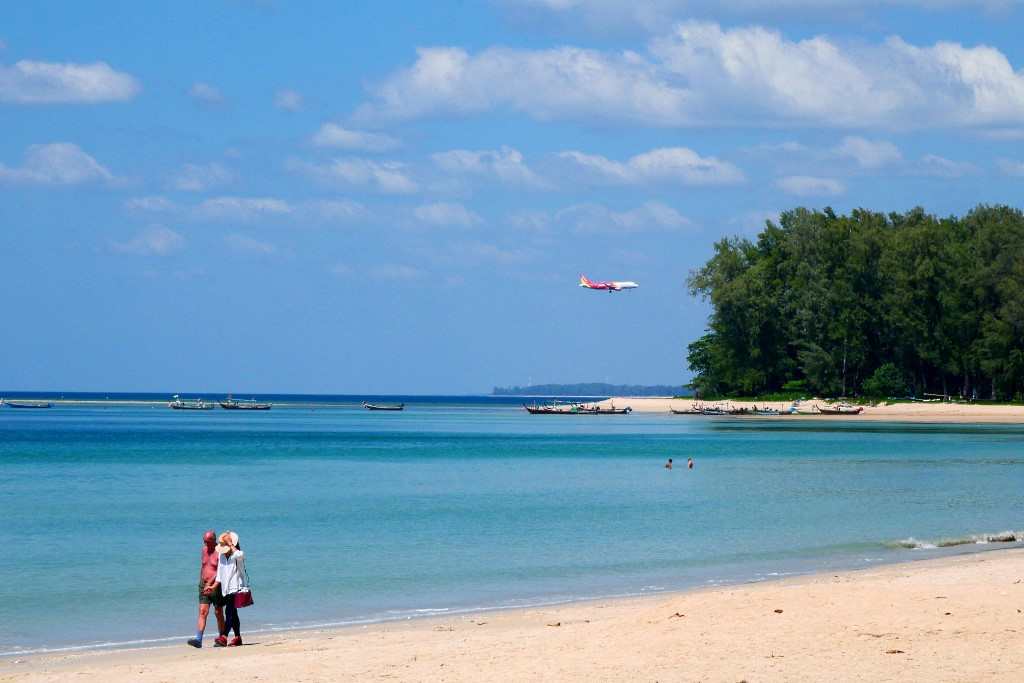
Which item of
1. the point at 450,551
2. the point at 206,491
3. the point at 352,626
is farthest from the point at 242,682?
the point at 206,491

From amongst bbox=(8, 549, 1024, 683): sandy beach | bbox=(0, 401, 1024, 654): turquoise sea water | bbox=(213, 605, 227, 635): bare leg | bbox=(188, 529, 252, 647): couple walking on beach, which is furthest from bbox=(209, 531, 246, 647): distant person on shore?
bbox=(0, 401, 1024, 654): turquoise sea water

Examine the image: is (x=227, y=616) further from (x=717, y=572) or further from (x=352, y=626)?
(x=717, y=572)

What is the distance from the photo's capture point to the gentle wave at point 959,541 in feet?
104

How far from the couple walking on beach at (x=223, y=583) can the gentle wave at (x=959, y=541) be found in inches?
722

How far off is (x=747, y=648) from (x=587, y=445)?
7262 centimetres

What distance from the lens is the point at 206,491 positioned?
2050 inches

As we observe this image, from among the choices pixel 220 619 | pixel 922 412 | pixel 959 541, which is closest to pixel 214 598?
pixel 220 619

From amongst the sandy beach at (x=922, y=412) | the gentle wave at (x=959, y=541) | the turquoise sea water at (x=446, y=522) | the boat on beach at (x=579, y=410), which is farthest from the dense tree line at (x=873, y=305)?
the gentle wave at (x=959, y=541)

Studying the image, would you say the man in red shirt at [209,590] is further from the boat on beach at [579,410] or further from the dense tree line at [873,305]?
the boat on beach at [579,410]

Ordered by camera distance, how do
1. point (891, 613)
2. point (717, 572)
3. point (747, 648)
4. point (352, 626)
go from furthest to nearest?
point (717, 572)
point (352, 626)
point (891, 613)
point (747, 648)

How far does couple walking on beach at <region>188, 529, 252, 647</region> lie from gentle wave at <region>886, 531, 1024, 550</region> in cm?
1833

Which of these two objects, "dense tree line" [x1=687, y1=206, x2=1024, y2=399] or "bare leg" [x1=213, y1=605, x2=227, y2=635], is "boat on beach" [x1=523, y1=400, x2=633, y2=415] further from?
"bare leg" [x1=213, y1=605, x2=227, y2=635]

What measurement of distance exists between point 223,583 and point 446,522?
20741 millimetres

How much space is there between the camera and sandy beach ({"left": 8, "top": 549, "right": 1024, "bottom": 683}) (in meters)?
15.4
